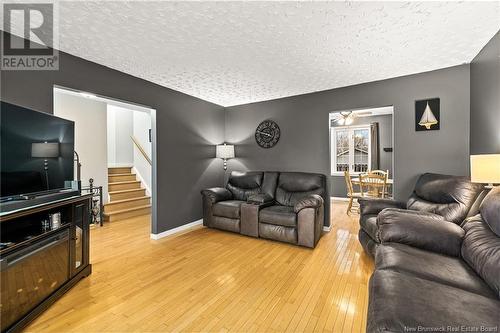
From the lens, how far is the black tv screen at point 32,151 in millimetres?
1631

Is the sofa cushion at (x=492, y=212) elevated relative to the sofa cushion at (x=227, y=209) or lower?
elevated

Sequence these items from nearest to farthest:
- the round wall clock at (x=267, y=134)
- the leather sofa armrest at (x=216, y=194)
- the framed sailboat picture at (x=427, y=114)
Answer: the framed sailboat picture at (x=427, y=114) < the leather sofa armrest at (x=216, y=194) < the round wall clock at (x=267, y=134)

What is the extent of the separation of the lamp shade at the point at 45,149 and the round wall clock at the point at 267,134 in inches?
125

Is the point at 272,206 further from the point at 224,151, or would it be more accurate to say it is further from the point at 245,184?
the point at 224,151

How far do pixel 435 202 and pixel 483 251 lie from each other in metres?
1.32

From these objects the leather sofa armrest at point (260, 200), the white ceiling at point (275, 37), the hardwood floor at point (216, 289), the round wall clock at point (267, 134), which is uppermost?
the white ceiling at point (275, 37)

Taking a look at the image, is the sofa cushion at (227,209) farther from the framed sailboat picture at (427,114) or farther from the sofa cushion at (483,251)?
the framed sailboat picture at (427,114)

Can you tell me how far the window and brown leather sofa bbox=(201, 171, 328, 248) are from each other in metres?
3.48

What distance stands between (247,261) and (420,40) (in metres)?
3.09

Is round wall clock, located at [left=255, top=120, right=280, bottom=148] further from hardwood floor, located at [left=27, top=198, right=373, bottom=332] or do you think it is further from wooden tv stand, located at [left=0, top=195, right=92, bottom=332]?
wooden tv stand, located at [left=0, top=195, right=92, bottom=332]

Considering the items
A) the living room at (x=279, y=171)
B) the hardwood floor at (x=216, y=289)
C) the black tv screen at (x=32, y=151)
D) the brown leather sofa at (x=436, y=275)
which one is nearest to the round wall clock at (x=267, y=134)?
the living room at (x=279, y=171)

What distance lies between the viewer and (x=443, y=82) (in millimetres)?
2898

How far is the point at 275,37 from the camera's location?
2133 millimetres

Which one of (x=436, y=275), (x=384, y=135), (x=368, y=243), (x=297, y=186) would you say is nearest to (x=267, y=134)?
(x=297, y=186)
